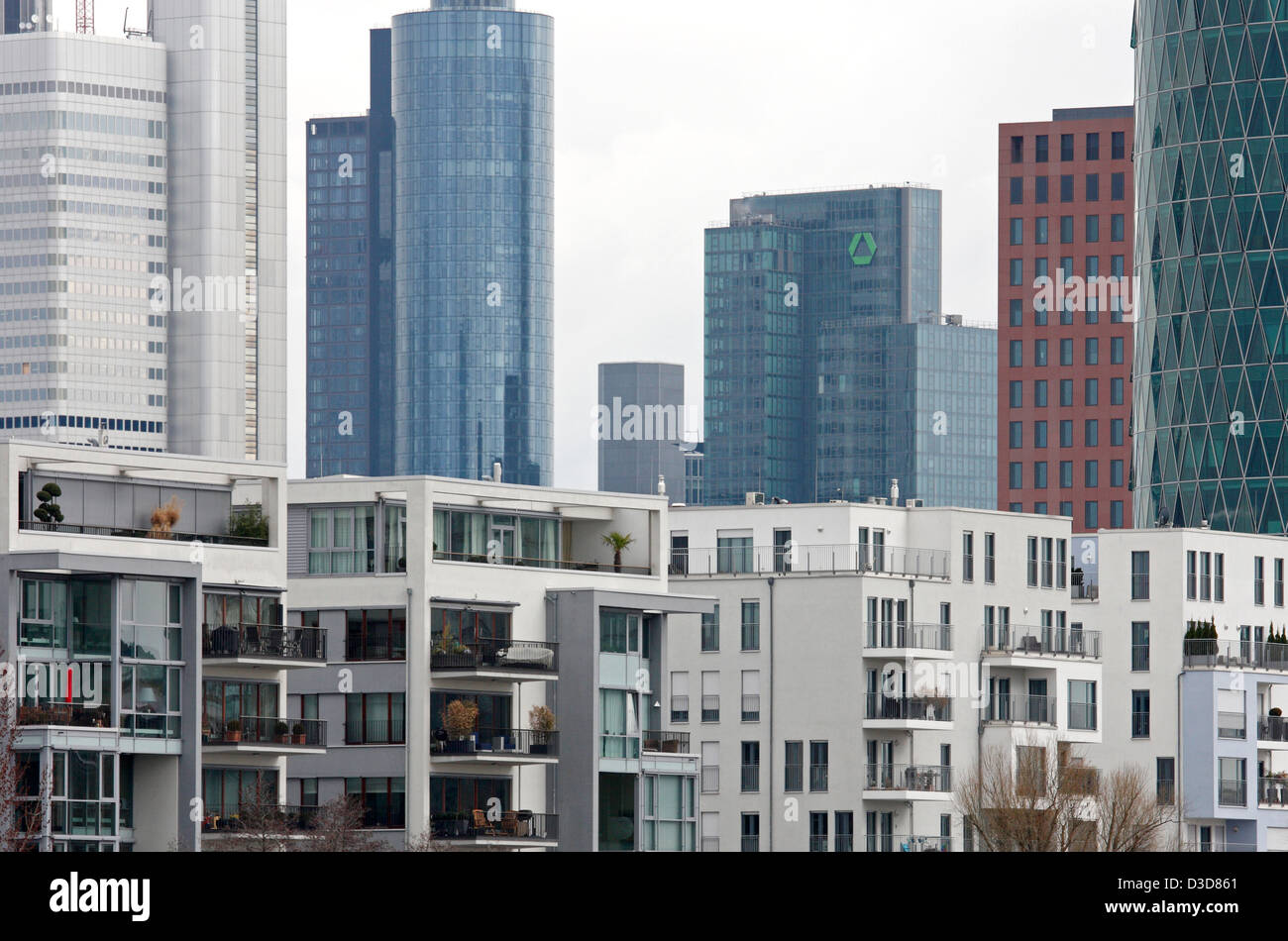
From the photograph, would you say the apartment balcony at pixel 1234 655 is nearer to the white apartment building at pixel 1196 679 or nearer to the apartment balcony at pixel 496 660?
the white apartment building at pixel 1196 679

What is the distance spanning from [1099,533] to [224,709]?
69.5m

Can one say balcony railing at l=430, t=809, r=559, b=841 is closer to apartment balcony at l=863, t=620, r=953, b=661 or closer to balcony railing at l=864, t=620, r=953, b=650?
apartment balcony at l=863, t=620, r=953, b=661

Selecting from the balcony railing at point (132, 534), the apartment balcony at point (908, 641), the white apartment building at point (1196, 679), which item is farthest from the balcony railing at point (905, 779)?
the balcony railing at point (132, 534)

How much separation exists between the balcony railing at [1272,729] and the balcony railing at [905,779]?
87.3 ft

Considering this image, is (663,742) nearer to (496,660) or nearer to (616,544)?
(616,544)

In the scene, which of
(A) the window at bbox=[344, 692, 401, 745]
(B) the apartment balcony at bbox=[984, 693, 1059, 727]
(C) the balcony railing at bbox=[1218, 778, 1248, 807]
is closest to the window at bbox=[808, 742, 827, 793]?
(B) the apartment balcony at bbox=[984, 693, 1059, 727]

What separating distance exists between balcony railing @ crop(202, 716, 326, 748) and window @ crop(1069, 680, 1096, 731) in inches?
2100

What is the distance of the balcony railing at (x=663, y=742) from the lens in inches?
4813

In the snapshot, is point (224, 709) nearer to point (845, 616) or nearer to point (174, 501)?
point (174, 501)

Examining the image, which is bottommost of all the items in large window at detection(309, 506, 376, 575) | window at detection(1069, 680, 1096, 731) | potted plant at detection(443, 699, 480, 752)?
window at detection(1069, 680, 1096, 731)

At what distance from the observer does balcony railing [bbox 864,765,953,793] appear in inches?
5413

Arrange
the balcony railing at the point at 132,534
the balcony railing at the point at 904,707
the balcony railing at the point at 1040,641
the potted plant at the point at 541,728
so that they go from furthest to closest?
the balcony railing at the point at 1040,641
the balcony railing at the point at 904,707
the potted plant at the point at 541,728
the balcony railing at the point at 132,534
